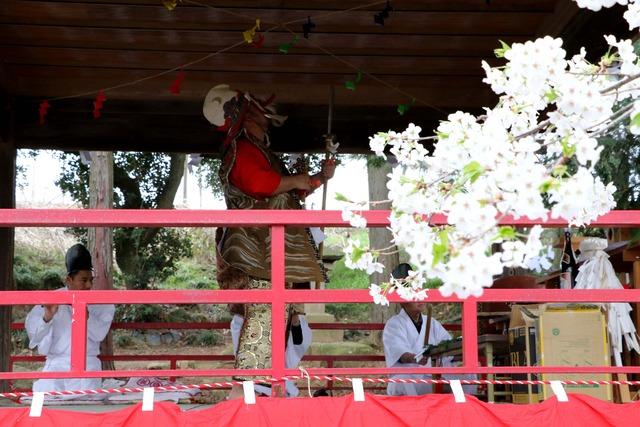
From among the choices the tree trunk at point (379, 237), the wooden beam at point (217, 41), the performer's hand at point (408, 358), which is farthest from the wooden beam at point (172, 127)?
the tree trunk at point (379, 237)

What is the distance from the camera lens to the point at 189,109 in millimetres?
6684

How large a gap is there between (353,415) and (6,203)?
408 centimetres

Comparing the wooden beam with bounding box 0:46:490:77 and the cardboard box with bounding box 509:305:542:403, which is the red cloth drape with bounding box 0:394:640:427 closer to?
the cardboard box with bounding box 509:305:542:403

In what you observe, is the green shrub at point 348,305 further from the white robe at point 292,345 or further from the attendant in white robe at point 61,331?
the white robe at point 292,345

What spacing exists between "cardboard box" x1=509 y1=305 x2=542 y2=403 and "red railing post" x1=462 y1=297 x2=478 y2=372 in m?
0.90

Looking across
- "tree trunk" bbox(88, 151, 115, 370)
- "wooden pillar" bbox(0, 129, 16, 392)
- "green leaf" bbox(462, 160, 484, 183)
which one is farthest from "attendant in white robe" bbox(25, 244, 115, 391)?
"tree trunk" bbox(88, 151, 115, 370)

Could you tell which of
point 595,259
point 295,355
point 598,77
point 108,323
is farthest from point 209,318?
point 598,77

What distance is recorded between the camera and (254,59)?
20.5 feet

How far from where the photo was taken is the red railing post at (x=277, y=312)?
350 centimetres

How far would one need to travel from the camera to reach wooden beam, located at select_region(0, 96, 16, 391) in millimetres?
6285

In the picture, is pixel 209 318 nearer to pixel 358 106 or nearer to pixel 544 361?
pixel 358 106

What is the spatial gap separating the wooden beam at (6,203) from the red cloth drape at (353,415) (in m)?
3.10

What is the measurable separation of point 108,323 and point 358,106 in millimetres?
2440

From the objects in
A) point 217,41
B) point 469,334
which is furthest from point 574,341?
point 217,41
